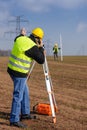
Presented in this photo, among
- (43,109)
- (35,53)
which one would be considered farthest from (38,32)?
(43,109)

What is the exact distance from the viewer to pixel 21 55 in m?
8.80

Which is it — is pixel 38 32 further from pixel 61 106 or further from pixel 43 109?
pixel 61 106

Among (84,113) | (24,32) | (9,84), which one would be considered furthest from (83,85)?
(24,32)

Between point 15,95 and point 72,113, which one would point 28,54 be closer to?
point 15,95

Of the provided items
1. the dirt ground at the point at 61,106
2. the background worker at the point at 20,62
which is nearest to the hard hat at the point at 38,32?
the background worker at the point at 20,62

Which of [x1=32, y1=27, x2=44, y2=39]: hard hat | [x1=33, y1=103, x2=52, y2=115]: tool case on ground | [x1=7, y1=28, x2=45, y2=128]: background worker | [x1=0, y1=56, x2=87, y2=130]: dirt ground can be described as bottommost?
[x1=0, y1=56, x2=87, y2=130]: dirt ground

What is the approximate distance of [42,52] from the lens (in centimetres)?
889

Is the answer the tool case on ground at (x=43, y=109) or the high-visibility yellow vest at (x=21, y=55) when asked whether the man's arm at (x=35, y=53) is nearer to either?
the high-visibility yellow vest at (x=21, y=55)

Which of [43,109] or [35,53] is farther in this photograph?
[43,109]

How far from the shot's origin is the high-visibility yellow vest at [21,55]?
877 cm

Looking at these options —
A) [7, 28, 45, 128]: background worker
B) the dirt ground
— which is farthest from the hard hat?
the dirt ground

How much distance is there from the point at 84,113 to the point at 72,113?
324 mm

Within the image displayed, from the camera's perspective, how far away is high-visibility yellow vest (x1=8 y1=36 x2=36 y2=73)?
28.8ft

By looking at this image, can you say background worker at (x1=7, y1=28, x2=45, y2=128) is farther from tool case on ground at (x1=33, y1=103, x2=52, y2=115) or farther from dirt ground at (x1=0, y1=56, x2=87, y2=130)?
tool case on ground at (x1=33, y1=103, x2=52, y2=115)
